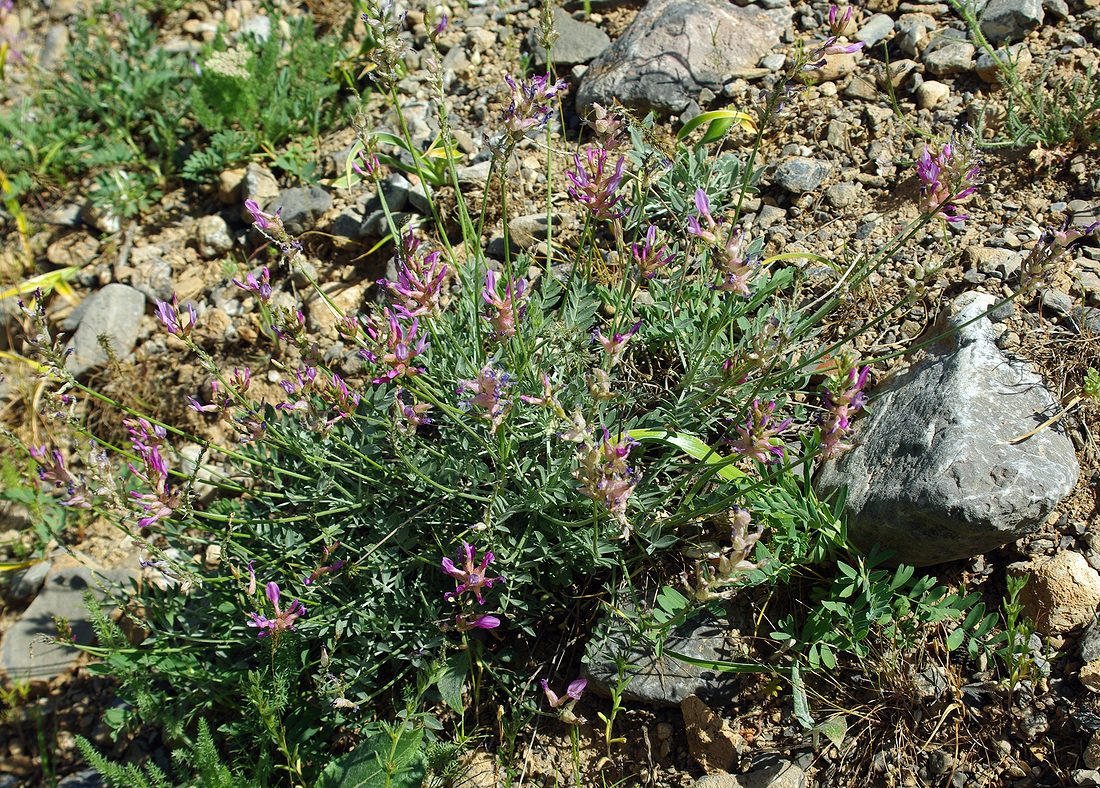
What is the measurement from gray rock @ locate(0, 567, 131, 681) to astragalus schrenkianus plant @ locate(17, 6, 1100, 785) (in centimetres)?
70

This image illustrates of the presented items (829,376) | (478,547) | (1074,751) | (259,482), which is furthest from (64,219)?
(1074,751)

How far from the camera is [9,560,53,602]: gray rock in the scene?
436 centimetres

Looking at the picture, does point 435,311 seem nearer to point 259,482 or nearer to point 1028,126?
point 259,482

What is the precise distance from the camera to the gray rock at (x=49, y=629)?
4066mm

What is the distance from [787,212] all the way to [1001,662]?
214 centimetres

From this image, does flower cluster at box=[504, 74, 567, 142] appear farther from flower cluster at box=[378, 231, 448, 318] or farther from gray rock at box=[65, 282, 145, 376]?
gray rock at box=[65, 282, 145, 376]

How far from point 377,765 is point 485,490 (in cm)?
102

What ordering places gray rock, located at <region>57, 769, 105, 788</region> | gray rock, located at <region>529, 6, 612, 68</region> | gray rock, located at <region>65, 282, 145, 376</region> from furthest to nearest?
gray rock, located at <region>529, 6, 612, 68</region> < gray rock, located at <region>65, 282, 145, 376</region> < gray rock, located at <region>57, 769, 105, 788</region>

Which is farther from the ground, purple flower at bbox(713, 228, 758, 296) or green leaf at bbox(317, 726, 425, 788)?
purple flower at bbox(713, 228, 758, 296)

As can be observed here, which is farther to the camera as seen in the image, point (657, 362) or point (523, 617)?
point (657, 362)

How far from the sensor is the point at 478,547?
3.06m

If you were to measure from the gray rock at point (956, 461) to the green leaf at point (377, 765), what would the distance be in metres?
1.66

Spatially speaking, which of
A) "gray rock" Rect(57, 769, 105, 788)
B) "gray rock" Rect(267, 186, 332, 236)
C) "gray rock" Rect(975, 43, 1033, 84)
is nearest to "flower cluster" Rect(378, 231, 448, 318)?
"gray rock" Rect(267, 186, 332, 236)

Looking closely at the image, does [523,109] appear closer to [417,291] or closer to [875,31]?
[417,291]
